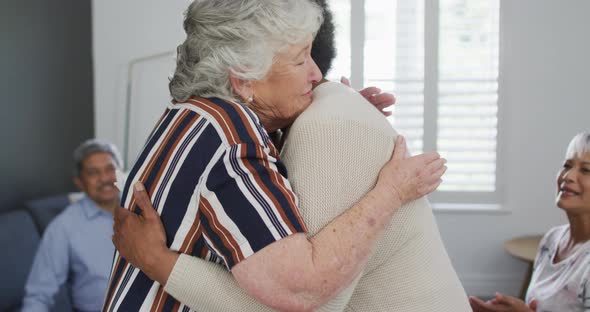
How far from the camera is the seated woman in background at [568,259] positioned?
1864 millimetres

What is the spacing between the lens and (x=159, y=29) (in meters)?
4.62

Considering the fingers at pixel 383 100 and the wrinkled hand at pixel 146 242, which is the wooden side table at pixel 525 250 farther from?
the wrinkled hand at pixel 146 242

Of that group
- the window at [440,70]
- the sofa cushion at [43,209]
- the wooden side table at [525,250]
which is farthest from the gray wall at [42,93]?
the wooden side table at [525,250]

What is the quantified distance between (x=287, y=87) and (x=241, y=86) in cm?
8

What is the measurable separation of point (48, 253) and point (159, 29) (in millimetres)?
2232

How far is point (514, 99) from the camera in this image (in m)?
4.44

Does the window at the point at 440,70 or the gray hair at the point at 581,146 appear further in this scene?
the window at the point at 440,70

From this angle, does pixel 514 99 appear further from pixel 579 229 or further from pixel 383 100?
pixel 383 100

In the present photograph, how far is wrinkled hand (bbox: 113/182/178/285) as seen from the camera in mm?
977

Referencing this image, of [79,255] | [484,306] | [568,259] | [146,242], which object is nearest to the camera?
[146,242]

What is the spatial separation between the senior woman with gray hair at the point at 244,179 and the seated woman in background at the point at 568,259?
3.24 ft

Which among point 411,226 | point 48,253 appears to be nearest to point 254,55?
point 411,226

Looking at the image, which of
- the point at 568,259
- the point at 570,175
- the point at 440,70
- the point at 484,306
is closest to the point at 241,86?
the point at 484,306

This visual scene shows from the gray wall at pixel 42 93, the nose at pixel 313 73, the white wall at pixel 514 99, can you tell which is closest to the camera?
the nose at pixel 313 73
